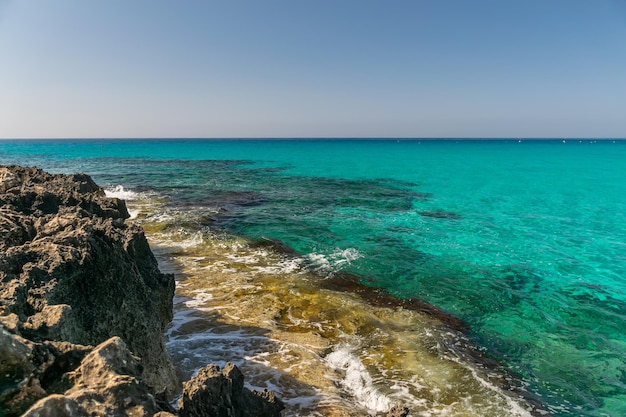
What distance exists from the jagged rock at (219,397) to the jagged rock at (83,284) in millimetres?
1487

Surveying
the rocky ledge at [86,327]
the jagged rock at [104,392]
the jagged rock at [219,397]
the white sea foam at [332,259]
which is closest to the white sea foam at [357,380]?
the rocky ledge at [86,327]

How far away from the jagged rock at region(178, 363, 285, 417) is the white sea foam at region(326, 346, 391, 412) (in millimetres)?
2228

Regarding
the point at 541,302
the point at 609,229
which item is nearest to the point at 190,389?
the point at 541,302

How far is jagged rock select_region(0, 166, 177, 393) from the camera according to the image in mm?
4262

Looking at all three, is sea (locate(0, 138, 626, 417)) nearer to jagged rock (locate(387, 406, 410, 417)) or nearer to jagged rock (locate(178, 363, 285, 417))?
jagged rock (locate(178, 363, 285, 417))

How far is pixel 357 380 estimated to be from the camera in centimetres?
732

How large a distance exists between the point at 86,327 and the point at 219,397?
2.12m

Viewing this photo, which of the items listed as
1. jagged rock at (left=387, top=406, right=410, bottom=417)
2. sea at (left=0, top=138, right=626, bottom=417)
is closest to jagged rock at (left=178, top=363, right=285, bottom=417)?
sea at (left=0, top=138, right=626, bottom=417)

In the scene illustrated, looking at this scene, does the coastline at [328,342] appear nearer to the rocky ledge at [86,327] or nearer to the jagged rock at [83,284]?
the rocky ledge at [86,327]

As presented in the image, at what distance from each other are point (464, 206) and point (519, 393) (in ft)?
70.4

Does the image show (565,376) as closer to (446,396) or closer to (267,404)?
(446,396)

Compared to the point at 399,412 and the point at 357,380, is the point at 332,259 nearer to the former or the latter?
A: the point at 357,380

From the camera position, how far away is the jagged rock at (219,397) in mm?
4211

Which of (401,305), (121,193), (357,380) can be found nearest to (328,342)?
(357,380)
